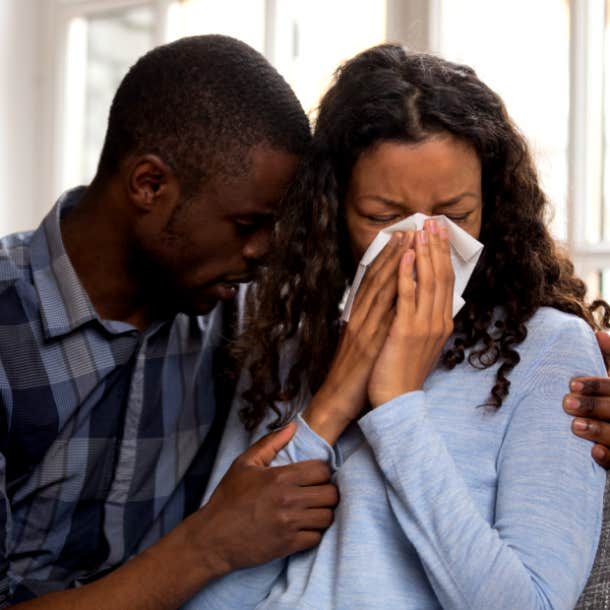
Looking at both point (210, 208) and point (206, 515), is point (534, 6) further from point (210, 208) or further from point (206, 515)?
point (206, 515)

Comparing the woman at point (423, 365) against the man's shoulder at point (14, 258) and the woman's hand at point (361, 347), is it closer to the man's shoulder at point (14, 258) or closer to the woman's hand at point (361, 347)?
the woman's hand at point (361, 347)

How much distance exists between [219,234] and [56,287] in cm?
27

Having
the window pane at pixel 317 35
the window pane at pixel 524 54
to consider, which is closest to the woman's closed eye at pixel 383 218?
the window pane at pixel 524 54

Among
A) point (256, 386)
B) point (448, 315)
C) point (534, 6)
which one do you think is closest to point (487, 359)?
point (448, 315)

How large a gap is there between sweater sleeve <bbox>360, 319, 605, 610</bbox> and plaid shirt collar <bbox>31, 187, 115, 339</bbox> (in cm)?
56

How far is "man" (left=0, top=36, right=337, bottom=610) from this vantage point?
4.86 feet

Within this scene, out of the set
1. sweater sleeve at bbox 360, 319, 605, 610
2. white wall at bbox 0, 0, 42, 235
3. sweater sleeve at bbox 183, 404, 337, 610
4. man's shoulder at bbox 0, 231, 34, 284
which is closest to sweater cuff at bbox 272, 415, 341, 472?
sweater sleeve at bbox 183, 404, 337, 610

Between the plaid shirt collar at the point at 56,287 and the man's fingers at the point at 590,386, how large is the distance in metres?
0.72

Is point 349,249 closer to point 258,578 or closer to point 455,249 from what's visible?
point 455,249

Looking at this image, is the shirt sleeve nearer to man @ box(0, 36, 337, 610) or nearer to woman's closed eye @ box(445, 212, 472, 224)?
man @ box(0, 36, 337, 610)

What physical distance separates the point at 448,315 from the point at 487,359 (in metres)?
0.08

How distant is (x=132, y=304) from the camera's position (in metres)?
1.61

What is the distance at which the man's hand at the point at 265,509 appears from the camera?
1241mm

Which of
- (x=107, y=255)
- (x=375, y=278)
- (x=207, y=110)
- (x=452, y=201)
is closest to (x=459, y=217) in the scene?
(x=452, y=201)
